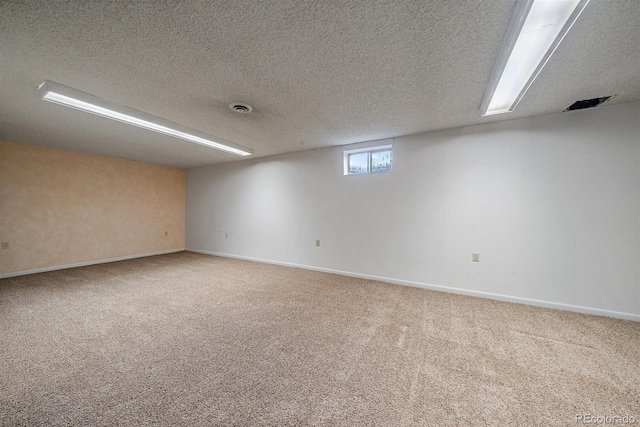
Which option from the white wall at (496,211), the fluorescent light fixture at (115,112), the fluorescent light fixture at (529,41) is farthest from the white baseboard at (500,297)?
the fluorescent light fixture at (115,112)

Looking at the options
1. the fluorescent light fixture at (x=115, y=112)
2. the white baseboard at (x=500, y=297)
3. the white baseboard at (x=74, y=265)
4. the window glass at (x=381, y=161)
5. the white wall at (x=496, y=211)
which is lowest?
the white baseboard at (x=500, y=297)

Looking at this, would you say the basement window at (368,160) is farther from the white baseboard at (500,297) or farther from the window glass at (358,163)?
the white baseboard at (500,297)

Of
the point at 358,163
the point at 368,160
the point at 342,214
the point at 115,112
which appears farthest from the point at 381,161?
the point at 115,112

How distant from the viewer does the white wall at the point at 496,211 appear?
2465mm

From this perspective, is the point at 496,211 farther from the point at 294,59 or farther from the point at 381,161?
the point at 294,59

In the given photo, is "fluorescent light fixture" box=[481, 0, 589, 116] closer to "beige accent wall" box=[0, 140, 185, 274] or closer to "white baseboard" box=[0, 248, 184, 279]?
"beige accent wall" box=[0, 140, 185, 274]

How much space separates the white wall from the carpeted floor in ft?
1.27

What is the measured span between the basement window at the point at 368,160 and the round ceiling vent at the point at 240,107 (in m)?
1.95

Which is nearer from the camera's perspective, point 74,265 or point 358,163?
point 358,163

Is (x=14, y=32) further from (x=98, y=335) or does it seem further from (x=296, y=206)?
(x=296, y=206)

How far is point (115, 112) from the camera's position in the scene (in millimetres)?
2502

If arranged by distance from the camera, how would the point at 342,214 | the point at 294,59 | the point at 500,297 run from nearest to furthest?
the point at 294,59 < the point at 500,297 < the point at 342,214

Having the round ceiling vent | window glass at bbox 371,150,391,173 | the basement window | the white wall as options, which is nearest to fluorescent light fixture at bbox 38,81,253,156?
the round ceiling vent

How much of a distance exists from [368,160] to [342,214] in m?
1.07
